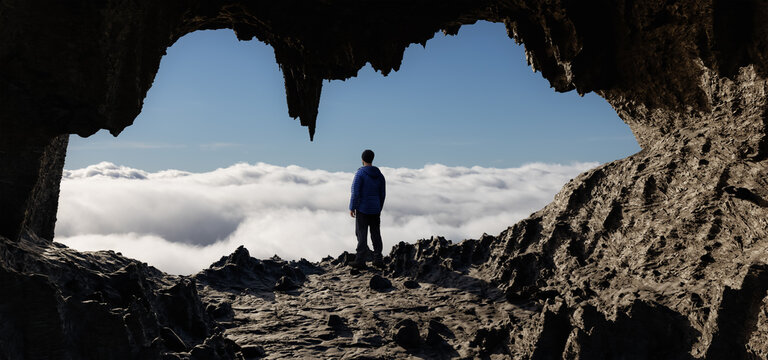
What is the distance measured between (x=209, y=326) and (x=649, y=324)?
649cm

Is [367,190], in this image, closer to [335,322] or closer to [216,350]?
[335,322]

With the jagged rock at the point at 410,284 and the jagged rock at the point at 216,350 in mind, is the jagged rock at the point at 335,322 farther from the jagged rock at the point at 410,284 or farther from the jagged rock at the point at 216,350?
the jagged rock at the point at 410,284

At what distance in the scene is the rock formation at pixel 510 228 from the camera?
211 inches

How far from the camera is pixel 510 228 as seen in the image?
1141 cm

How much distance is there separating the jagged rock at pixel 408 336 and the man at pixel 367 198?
4777mm

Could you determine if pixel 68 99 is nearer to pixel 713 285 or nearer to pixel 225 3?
pixel 225 3

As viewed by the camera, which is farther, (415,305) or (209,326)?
(415,305)

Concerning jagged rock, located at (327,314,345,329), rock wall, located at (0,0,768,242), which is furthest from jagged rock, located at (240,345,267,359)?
rock wall, located at (0,0,768,242)

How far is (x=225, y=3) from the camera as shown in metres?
8.33

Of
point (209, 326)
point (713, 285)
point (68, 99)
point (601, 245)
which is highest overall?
point (68, 99)

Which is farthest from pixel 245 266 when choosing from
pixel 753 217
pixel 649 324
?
pixel 753 217

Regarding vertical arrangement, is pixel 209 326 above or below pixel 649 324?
below

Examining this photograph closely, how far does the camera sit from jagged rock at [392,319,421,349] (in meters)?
7.49

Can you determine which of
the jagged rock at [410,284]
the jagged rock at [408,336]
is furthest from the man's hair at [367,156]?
the jagged rock at [408,336]
